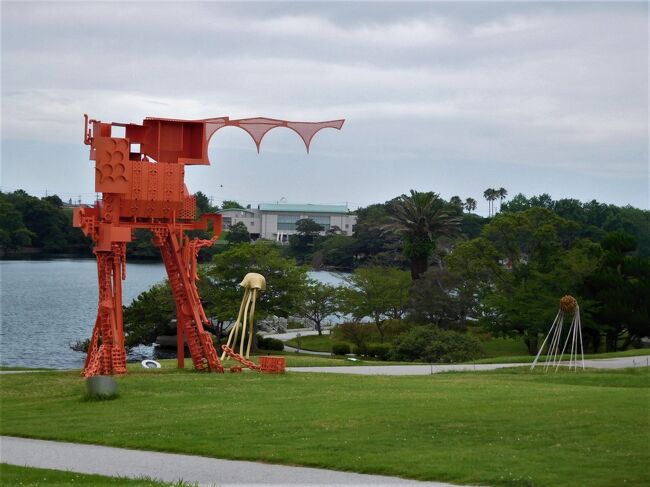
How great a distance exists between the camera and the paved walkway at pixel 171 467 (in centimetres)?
1417

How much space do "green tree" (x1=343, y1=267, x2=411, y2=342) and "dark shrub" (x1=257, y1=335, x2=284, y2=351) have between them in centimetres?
630

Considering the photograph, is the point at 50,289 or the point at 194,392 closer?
the point at 194,392

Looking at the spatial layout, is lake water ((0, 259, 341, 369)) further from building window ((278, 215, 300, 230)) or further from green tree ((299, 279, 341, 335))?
building window ((278, 215, 300, 230))

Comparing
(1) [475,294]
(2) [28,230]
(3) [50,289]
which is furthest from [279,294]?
(2) [28,230]

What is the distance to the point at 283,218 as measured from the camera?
187 meters

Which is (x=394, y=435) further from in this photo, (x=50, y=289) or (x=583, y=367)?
(x=50, y=289)

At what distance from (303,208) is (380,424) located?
581 feet

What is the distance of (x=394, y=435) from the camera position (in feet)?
55.4

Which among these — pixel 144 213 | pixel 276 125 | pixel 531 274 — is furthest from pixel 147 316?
pixel 144 213

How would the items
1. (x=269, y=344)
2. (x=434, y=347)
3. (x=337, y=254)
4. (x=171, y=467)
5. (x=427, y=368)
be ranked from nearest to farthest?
(x=171, y=467) → (x=427, y=368) → (x=434, y=347) → (x=269, y=344) → (x=337, y=254)

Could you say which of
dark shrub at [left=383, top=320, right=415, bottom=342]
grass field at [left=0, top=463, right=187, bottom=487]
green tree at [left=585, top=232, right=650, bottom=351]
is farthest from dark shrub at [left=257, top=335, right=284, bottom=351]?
grass field at [left=0, top=463, right=187, bottom=487]

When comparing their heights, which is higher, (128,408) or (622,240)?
(622,240)

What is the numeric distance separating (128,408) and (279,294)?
41581 millimetres

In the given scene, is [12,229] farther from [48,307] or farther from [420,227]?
[420,227]
